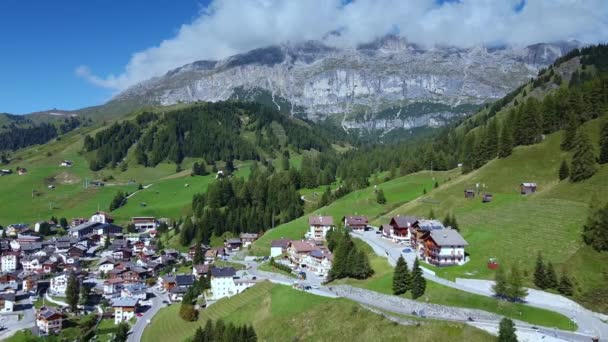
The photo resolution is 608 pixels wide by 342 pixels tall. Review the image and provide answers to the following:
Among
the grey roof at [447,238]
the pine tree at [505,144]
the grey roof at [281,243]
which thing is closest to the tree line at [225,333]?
the grey roof at [447,238]

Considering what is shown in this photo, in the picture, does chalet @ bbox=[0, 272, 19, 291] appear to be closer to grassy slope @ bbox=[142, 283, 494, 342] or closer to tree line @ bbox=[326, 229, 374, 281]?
grassy slope @ bbox=[142, 283, 494, 342]

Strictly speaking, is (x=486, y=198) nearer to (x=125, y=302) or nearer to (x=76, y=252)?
(x=125, y=302)

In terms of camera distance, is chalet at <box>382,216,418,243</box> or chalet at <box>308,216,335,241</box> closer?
chalet at <box>382,216,418,243</box>

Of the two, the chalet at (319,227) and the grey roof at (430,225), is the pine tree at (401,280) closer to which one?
the grey roof at (430,225)

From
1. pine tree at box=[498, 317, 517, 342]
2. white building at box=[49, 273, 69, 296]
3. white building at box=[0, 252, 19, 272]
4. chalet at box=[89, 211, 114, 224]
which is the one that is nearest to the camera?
pine tree at box=[498, 317, 517, 342]

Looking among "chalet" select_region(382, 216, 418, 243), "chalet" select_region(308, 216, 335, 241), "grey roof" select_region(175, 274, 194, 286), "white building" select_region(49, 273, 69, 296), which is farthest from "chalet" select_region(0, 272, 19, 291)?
"chalet" select_region(382, 216, 418, 243)

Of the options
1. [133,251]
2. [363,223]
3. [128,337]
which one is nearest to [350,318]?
[128,337]
